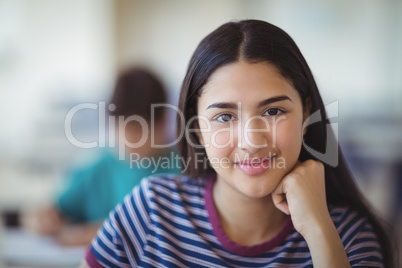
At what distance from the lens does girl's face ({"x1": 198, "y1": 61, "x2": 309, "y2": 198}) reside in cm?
77

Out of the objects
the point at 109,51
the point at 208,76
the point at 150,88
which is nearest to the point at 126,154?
the point at 150,88

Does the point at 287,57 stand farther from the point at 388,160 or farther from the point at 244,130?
the point at 388,160

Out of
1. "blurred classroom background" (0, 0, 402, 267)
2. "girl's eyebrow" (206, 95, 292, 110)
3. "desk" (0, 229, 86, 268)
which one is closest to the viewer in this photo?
"girl's eyebrow" (206, 95, 292, 110)

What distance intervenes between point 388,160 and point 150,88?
Result: 178cm

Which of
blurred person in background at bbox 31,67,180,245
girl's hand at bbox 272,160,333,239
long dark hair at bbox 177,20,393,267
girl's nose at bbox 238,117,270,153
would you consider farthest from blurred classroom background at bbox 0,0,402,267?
girl's nose at bbox 238,117,270,153

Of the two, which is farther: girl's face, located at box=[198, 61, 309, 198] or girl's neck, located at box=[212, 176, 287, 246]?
girl's neck, located at box=[212, 176, 287, 246]

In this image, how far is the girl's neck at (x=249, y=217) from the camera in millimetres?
903

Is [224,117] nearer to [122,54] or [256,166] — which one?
[256,166]

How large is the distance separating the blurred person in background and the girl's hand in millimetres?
801

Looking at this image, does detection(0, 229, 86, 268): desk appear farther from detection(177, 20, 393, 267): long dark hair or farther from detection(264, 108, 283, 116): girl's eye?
detection(264, 108, 283, 116): girl's eye

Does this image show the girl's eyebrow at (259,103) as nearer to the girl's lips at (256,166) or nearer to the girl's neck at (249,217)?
the girl's lips at (256,166)

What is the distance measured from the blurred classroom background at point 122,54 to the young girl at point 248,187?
7.53 ft

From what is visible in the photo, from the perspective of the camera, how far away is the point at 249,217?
0.91m

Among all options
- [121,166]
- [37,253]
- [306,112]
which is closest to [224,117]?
[306,112]
